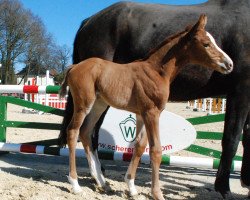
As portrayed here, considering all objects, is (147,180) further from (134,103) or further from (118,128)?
(134,103)

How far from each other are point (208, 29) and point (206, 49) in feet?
2.62

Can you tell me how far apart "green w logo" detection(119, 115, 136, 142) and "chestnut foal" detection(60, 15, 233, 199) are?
1.36 metres

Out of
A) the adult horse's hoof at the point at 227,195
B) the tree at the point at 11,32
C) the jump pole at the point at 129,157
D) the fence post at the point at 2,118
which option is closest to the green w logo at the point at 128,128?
the jump pole at the point at 129,157

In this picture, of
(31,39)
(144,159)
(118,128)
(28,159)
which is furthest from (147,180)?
(31,39)

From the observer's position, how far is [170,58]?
3543 mm

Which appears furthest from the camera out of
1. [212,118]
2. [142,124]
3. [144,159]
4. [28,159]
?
[28,159]

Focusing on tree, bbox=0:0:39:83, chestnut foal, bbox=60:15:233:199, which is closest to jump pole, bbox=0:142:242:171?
chestnut foal, bbox=60:15:233:199

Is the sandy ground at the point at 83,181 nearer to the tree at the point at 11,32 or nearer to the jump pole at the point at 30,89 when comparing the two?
the jump pole at the point at 30,89

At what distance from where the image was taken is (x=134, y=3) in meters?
4.55

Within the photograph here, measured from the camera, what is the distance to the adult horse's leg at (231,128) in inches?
149

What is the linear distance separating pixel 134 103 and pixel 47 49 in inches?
1455

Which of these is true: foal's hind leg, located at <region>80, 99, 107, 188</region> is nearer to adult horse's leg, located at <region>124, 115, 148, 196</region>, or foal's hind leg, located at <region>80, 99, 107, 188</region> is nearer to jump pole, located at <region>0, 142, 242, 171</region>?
adult horse's leg, located at <region>124, 115, 148, 196</region>

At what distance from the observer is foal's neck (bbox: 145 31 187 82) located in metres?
3.52

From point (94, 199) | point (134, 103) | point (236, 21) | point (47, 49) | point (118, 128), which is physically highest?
point (47, 49)
